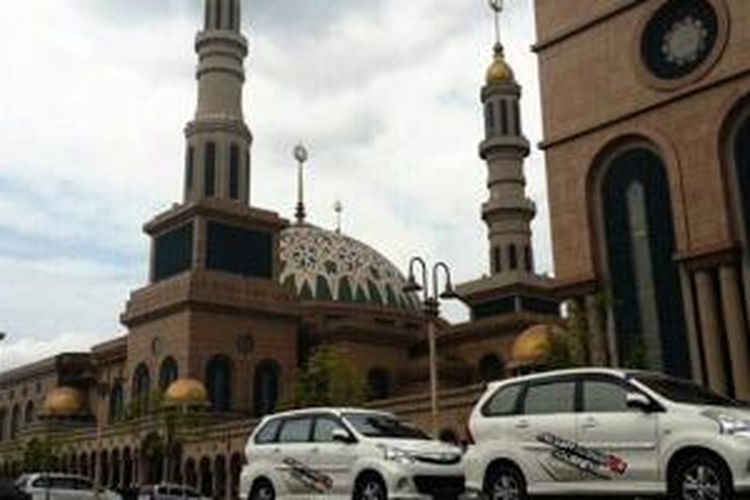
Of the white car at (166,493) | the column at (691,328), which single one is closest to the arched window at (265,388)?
the white car at (166,493)

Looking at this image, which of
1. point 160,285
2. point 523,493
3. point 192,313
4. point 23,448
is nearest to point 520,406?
point 523,493

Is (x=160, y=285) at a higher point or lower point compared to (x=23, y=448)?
higher

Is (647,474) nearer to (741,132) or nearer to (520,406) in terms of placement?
(520,406)

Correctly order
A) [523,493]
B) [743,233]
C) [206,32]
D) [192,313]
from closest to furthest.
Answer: [523,493] < [743,233] < [192,313] < [206,32]

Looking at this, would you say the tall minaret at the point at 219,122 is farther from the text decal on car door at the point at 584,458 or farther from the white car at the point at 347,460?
the text decal on car door at the point at 584,458

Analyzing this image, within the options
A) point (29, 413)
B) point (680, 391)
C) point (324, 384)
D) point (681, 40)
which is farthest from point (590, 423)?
point (29, 413)

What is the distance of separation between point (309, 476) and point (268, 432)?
1643 millimetres

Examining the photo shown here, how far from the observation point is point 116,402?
73562mm

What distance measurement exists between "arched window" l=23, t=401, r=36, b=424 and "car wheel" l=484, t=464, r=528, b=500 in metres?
77.1

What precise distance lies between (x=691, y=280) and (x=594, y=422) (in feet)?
85.7

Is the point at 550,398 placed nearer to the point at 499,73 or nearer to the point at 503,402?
the point at 503,402

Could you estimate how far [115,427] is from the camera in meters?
66.0

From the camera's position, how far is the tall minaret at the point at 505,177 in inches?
2921

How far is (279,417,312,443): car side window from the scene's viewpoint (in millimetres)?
15883
